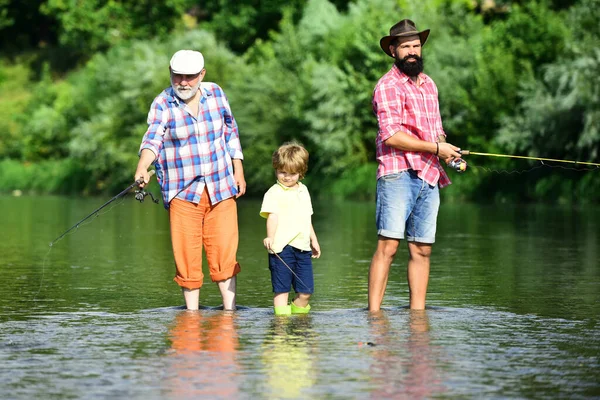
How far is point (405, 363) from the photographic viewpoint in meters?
7.42

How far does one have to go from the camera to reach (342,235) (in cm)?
2125

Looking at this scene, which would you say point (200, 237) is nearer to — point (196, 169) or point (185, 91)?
point (196, 169)

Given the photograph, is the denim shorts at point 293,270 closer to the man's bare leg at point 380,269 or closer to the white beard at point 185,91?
the man's bare leg at point 380,269

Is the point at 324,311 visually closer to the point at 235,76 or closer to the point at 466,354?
the point at 466,354

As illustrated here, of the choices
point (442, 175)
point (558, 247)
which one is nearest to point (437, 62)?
point (558, 247)

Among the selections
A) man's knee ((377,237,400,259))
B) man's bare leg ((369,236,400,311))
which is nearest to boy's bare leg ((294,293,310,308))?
man's bare leg ((369,236,400,311))

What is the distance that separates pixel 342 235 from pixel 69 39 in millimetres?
73346

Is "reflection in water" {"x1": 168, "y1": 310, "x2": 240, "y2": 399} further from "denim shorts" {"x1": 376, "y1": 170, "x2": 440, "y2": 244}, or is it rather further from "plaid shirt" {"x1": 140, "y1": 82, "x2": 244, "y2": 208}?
"denim shorts" {"x1": 376, "y1": 170, "x2": 440, "y2": 244}

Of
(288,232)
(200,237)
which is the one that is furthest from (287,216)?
(200,237)

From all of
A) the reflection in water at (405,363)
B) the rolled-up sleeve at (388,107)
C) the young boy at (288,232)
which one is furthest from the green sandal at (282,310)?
the rolled-up sleeve at (388,107)

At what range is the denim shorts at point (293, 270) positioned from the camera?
32.4 ft

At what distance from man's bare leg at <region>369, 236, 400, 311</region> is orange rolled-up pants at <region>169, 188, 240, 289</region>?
970 millimetres

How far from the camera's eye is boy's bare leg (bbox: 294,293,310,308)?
9.92 metres

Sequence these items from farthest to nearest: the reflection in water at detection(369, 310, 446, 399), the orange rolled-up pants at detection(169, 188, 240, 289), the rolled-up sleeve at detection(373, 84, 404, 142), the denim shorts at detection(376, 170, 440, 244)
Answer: the orange rolled-up pants at detection(169, 188, 240, 289)
the denim shorts at detection(376, 170, 440, 244)
the rolled-up sleeve at detection(373, 84, 404, 142)
the reflection in water at detection(369, 310, 446, 399)
